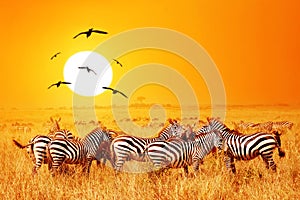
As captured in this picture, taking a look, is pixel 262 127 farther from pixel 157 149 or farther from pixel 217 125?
pixel 157 149

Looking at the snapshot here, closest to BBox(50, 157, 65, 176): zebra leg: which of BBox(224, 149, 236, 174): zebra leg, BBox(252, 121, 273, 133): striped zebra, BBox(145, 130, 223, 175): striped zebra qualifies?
BBox(145, 130, 223, 175): striped zebra

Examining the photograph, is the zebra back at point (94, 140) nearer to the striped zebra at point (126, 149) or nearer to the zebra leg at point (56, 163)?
the striped zebra at point (126, 149)

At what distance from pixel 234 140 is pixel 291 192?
3.15 metres

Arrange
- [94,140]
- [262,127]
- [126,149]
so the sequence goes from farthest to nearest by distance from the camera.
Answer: [262,127]
[94,140]
[126,149]

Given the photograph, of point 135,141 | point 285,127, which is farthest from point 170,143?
point 285,127

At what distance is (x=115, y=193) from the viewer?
8.20 meters

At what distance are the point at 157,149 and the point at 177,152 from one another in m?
0.42

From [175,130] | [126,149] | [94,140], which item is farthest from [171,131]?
[94,140]

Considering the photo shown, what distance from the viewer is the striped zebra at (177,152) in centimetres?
977

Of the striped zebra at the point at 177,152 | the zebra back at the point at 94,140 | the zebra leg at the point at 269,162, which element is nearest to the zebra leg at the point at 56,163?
the zebra back at the point at 94,140

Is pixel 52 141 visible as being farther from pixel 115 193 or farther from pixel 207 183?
pixel 207 183

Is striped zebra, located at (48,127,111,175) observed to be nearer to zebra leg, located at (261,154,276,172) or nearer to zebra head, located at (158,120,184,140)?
zebra head, located at (158,120,184,140)

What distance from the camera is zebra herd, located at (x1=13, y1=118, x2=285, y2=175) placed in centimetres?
982

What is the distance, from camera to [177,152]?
980 cm
